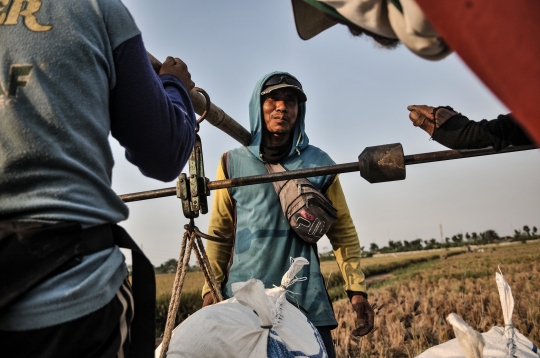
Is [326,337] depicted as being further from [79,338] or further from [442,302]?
[442,302]

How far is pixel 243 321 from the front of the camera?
1.91 metres

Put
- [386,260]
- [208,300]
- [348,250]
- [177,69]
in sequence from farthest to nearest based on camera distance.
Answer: [386,260] < [348,250] < [208,300] < [177,69]

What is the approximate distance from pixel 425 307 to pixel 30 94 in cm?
518

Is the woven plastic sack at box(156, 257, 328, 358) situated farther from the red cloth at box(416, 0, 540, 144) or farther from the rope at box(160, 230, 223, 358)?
the red cloth at box(416, 0, 540, 144)

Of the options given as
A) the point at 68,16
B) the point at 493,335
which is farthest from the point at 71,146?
the point at 493,335

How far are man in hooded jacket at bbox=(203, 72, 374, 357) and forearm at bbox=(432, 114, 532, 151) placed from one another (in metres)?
1.40

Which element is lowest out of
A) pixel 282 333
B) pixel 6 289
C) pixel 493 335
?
pixel 493 335

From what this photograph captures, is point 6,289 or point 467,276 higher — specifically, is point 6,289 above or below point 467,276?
above

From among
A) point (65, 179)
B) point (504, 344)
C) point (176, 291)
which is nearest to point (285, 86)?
point (176, 291)

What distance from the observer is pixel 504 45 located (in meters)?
0.47

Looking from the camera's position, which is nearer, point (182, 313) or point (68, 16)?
point (68, 16)

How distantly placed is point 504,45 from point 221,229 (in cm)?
266

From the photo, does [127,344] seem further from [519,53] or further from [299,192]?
[299,192]

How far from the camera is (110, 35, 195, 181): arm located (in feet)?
3.49
